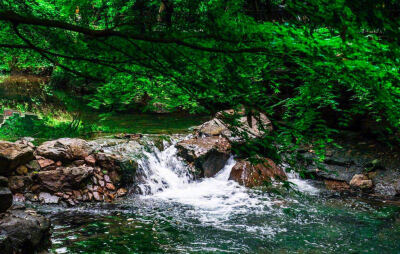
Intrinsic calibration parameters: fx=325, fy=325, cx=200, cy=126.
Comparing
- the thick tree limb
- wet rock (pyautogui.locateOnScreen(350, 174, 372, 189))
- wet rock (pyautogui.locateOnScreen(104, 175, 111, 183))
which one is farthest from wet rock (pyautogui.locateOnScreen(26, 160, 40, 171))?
wet rock (pyautogui.locateOnScreen(350, 174, 372, 189))

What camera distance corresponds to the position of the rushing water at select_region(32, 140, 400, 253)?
5.71 meters

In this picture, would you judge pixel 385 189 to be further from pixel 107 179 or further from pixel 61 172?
pixel 61 172

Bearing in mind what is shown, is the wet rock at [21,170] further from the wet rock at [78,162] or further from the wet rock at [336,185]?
the wet rock at [336,185]

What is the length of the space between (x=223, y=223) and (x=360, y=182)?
5432 millimetres

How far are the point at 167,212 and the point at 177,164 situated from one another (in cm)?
326

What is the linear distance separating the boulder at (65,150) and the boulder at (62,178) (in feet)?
1.40

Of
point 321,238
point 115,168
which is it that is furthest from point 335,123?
point 115,168

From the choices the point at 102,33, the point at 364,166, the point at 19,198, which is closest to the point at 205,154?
the point at 364,166

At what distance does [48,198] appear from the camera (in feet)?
24.9

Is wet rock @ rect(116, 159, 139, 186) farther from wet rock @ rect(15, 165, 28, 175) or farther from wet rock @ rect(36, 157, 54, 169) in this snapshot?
wet rock @ rect(15, 165, 28, 175)

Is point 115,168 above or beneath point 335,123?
beneath

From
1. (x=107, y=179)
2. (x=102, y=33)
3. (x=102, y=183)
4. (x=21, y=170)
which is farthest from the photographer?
(x=107, y=179)

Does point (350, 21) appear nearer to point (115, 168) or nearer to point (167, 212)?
point (167, 212)

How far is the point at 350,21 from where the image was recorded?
2.03 m
